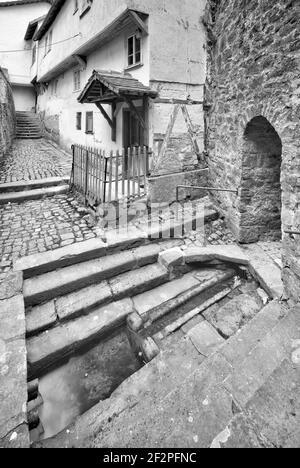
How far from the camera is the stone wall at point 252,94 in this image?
3.49m

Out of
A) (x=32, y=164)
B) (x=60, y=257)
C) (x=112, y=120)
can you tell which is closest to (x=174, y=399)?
(x=60, y=257)

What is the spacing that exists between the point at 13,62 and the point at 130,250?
26.7 meters

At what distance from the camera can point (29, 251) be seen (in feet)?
15.3

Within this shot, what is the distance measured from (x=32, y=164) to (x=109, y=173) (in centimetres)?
594

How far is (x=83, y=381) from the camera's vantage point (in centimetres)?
316

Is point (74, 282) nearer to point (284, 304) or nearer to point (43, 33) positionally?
point (284, 304)

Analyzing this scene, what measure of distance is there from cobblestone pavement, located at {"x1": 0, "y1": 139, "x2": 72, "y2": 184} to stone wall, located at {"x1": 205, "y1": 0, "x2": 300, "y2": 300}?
18.6 feet

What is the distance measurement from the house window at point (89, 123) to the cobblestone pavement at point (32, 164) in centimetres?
161

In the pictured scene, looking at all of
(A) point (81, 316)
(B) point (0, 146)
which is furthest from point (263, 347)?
(B) point (0, 146)

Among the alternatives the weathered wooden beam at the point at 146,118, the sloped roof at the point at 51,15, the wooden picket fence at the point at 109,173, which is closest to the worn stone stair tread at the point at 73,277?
the wooden picket fence at the point at 109,173

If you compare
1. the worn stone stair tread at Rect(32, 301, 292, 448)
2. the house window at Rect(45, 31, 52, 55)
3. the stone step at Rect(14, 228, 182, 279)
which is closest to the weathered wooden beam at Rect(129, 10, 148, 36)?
the stone step at Rect(14, 228, 182, 279)

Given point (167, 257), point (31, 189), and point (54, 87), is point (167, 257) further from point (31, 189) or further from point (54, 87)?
point (54, 87)

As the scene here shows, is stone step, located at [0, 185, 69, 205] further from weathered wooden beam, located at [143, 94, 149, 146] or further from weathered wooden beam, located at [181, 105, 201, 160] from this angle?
weathered wooden beam, located at [181, 105, 201, 160]

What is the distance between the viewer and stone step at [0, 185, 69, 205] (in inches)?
270
